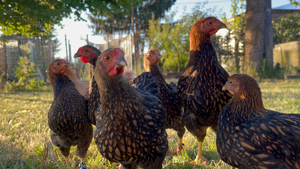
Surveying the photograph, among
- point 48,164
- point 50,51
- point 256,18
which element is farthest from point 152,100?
point 50,51

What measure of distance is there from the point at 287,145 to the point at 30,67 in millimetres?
9075

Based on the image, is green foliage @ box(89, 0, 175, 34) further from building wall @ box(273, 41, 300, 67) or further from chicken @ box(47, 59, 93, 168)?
chicken @ box(47, 59, 93, 168)

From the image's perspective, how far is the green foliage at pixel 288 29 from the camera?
10.4 meters

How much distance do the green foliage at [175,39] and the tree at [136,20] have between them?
1819 millimetres

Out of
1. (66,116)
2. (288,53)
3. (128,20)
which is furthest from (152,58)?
(128,20)

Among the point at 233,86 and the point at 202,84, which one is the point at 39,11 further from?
the point at 233,86

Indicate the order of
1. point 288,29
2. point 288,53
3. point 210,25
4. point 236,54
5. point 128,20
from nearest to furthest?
point 210,25 → point 288,53 → point 236,54 → point 288,29 → point 128,20

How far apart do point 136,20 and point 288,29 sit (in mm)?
10866

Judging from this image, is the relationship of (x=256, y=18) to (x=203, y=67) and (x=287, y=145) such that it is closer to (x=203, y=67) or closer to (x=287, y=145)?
(x=203, y=67)

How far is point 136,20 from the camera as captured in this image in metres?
16.8

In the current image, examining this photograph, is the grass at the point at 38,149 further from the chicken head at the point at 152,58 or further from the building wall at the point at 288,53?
the building wall at the point at 288,53

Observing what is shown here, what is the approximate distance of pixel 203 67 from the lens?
2.23 metres

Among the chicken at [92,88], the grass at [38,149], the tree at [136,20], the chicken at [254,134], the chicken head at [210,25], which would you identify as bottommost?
the grass at [38,149]

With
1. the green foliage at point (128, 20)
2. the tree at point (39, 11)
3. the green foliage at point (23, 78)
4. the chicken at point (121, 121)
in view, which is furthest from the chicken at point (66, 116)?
the green foliage at point (128, 20)
